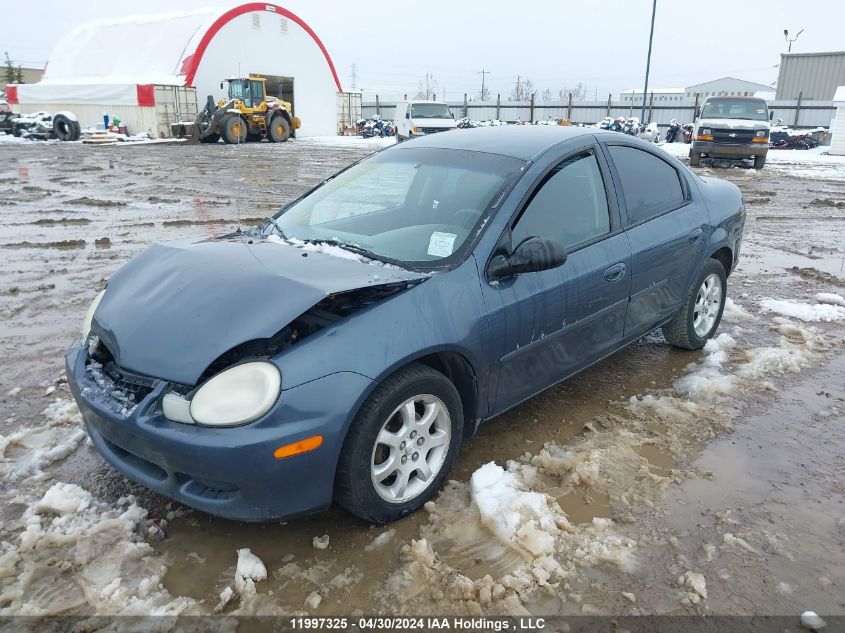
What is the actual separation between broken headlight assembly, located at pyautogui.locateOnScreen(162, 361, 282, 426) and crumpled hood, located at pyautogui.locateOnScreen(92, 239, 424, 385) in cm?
9

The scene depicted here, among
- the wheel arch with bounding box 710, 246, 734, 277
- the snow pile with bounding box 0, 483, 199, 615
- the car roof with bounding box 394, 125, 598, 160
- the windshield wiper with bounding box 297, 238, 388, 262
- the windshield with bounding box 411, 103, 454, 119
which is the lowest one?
the snow pile with bounding box 0, 483, 199, 615

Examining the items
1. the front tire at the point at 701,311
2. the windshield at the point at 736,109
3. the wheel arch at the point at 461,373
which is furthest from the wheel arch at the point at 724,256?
the windshield at the point at 736,109

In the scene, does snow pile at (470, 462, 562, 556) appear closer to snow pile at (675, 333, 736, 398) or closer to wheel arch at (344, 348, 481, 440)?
wheel arch at (344, 348, 481, 440)

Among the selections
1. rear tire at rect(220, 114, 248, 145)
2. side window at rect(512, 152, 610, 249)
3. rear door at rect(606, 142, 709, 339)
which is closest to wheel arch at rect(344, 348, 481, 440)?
side window at rect(512, 152, 610, 249)

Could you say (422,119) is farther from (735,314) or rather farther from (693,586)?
(693,586)

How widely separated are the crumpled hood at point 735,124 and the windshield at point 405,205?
59.6 ft

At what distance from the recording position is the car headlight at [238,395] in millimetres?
2242

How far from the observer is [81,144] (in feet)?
90.9

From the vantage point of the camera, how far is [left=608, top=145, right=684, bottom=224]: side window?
149 inches

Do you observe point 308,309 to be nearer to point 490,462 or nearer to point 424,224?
point 424,224

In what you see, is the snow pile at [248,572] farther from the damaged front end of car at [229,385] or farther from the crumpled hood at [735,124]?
the crumpled hood at [735,124]

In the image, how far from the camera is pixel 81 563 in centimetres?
244

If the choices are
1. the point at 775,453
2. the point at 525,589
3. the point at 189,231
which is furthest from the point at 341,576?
the point at 189,231

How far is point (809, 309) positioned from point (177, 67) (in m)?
35.6
